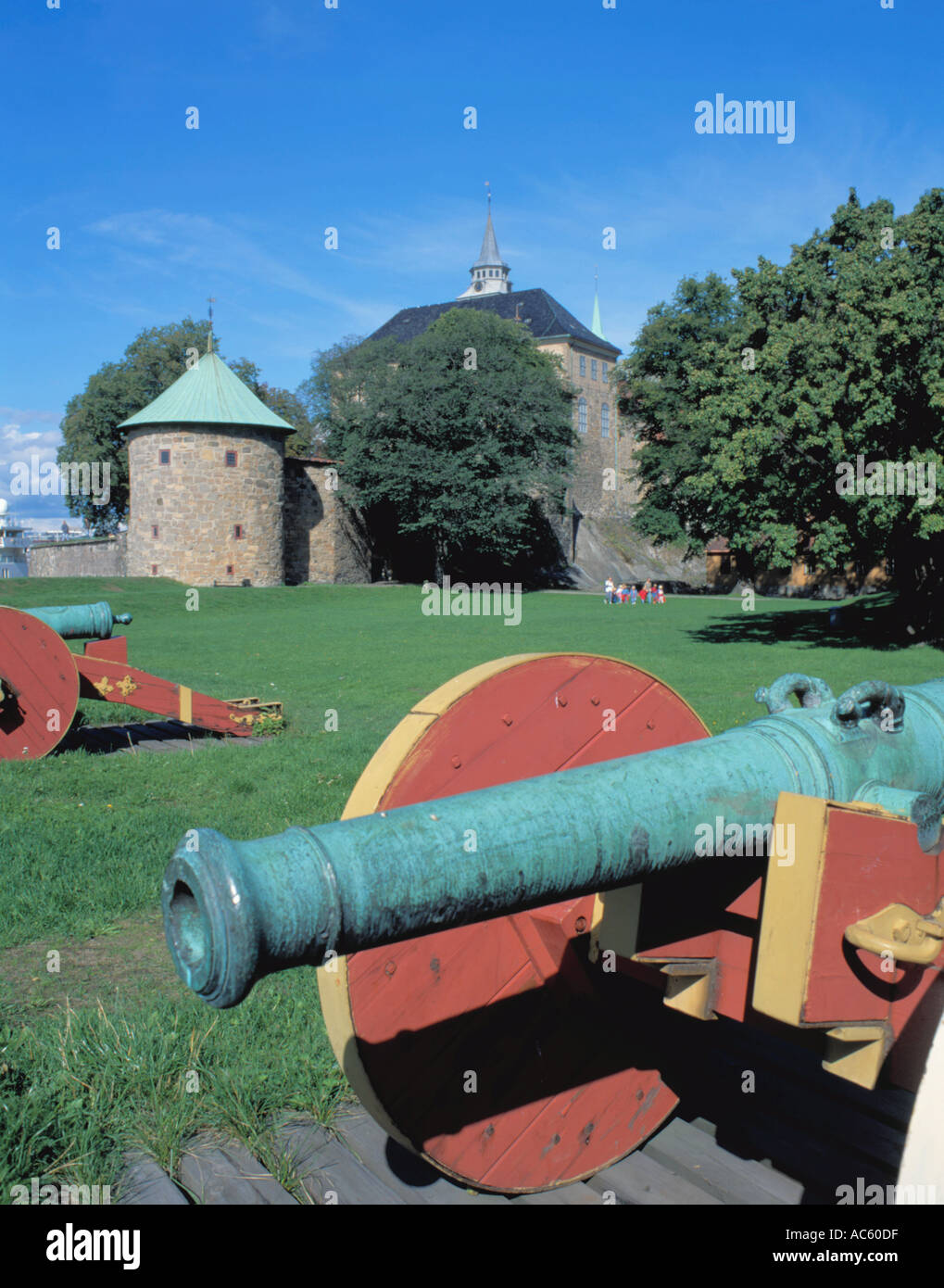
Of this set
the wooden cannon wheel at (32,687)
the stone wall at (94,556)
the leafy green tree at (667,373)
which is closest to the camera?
the wooden cannon wheel at (32,687)

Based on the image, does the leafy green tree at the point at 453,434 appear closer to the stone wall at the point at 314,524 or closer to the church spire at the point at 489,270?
the stone wall at the point at 314,524

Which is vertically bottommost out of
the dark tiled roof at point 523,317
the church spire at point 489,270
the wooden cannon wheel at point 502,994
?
the wooden cannon wheel at point 502,994

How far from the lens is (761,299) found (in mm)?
23234

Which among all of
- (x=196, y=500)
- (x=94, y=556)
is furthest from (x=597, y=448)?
(x=94, y=556)

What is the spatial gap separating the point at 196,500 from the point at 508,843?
45420mm

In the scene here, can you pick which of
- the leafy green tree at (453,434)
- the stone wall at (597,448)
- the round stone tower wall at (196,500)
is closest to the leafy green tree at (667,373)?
the leafy green tree at (453,434)

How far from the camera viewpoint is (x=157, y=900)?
5.47 metres

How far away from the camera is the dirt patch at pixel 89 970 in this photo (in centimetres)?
430

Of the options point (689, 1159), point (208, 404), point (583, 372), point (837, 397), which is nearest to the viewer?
point (689, 1159)

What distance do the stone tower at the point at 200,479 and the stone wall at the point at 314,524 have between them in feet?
12.3

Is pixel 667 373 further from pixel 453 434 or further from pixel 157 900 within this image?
pixel 157 900

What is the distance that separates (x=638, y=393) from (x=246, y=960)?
1741 inches

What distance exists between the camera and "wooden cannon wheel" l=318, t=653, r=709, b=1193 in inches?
98.3
